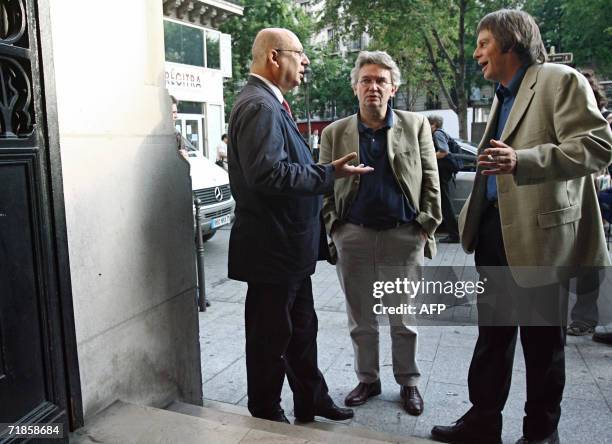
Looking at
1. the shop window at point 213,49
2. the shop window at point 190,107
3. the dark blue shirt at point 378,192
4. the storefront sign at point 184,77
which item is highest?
the shop window at point 213,49

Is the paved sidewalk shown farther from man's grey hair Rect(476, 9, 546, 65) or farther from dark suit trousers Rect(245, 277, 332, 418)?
man's grey hair Rect(476, 9, 546, 65)

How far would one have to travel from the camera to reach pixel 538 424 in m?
2.61

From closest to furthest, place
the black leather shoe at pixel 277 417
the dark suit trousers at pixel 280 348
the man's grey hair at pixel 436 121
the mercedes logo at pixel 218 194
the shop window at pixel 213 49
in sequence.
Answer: the dark suit trousers at pixel 280 348, the black leather shoe at pixel 277 417, the man's grey hair at pixel 436 121, the mercedes logo at pixel 218 194, the shop window at pixel 213 49

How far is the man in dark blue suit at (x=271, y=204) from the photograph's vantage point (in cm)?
247

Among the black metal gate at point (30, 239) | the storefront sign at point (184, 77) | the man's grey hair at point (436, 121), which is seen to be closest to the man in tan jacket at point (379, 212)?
the black metal gate at point (30, 239)

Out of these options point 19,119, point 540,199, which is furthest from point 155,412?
point 540,199

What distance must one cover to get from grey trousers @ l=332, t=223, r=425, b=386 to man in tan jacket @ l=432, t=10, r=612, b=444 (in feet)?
1.78

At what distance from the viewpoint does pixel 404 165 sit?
10.5ft

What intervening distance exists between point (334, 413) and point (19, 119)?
2.12 meters

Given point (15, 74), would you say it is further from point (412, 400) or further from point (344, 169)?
point (412, 400)

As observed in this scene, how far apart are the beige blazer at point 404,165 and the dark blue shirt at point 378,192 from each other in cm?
4

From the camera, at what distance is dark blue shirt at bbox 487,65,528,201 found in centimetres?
253

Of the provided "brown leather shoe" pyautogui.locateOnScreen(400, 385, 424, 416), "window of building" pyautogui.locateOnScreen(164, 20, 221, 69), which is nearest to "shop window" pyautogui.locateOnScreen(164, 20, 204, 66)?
"window of building" pyautogui.locateOnScreen(164, 20, 221, 69)

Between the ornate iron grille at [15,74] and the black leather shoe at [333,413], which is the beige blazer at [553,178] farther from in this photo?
the ornate iron grille at [15,74]
